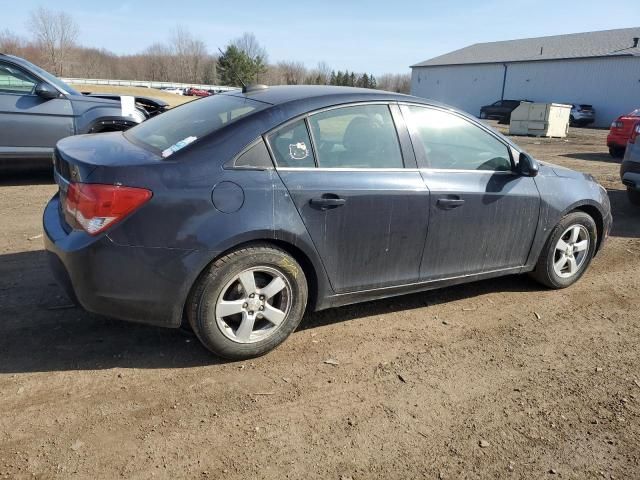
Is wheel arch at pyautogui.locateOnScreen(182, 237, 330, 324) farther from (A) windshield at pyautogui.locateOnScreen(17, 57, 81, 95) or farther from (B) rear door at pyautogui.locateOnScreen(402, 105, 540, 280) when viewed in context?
(A) windshield at pyautogui.locateOnScreen(17, 57, 81, 95)

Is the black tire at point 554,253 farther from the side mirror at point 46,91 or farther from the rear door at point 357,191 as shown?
the side mirror at point 46,91

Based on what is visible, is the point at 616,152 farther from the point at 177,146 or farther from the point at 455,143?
the point at 177,146

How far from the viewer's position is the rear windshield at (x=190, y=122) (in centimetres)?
311

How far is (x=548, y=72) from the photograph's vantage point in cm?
4453

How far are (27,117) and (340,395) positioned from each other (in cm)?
650

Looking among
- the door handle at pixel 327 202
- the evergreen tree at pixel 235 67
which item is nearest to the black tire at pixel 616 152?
the evergreen tree at pixel 235 67

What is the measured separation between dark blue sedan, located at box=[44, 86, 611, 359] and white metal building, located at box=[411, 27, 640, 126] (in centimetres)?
4039

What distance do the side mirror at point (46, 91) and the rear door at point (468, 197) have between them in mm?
5818

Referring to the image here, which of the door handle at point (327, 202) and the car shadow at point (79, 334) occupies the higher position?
the door handle at point (327, 202)

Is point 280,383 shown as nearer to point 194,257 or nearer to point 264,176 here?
point 194,257

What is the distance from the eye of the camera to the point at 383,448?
8.16ft

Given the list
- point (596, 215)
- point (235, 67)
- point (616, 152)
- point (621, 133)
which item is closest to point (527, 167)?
point (596, 215)

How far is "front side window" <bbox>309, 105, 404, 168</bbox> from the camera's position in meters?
3.27

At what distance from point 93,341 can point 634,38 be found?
4791 cm
